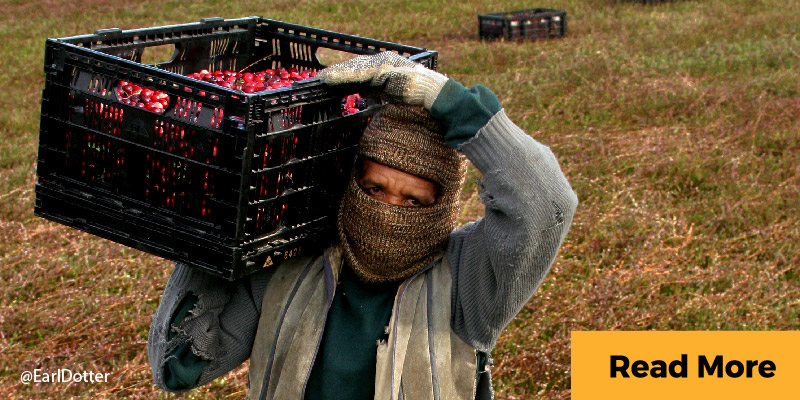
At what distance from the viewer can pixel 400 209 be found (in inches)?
98.6

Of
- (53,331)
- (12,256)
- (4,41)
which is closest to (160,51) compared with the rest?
(4,41)

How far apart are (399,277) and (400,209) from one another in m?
0.18

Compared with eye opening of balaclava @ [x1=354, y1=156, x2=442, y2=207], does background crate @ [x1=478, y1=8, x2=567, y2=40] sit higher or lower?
lower

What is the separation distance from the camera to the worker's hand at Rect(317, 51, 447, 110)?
236 centimetres

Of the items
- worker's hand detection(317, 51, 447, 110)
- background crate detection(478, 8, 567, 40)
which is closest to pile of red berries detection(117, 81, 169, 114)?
worker's hand detection(317, 51, 447, 110)

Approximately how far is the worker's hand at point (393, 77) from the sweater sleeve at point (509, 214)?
2.4 inches

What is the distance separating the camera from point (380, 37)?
13844mm

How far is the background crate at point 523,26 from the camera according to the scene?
531 inches

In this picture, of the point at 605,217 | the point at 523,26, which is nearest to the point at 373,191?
the point at 605,217

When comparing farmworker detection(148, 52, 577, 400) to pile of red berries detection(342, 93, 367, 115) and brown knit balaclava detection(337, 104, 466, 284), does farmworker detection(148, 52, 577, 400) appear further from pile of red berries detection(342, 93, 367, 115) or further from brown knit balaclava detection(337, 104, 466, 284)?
pile of red berries detection(342, 93, 367, 115)

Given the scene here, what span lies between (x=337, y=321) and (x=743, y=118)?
710cm

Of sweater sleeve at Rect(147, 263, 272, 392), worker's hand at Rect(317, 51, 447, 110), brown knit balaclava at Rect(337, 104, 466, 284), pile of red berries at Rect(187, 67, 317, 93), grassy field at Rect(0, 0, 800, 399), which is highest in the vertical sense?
worker's hand at Rect(317, 51, 447, 110)

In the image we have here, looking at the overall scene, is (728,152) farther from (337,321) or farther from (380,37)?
(380,37)

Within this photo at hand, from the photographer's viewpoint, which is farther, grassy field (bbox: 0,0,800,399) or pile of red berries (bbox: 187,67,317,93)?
grassy field (bbox: 0,0,800,399)
